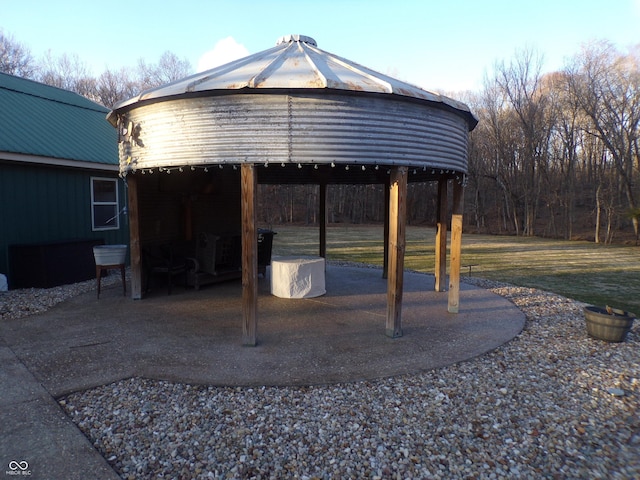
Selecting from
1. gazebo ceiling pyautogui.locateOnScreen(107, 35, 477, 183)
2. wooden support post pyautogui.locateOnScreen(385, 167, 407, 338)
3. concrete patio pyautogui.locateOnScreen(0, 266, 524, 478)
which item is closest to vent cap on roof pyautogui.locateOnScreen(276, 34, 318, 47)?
gazebo ceiling pyautogui.locateOnScreen(107, 35, 477, 183)

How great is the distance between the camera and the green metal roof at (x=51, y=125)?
8.34 meters

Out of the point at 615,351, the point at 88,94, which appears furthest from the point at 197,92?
the point at 88,94

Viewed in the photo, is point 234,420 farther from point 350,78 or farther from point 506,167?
point 506,167

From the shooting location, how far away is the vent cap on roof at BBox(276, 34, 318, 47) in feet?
21.4

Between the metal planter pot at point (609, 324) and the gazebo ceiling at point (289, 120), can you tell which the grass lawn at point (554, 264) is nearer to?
the metal planter pot at point (609, 324)

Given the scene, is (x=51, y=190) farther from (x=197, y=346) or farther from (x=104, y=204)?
(x=197, y=346)

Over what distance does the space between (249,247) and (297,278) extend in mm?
2763

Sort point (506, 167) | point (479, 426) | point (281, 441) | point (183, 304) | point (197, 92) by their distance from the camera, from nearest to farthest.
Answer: point (281, 441) < point (479, 426) < point (197, 92) < point (183, 304) < point (506, 167)

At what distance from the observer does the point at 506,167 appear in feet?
96.0

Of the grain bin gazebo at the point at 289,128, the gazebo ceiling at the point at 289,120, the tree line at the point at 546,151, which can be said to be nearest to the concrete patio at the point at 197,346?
the grain bin gazebo at the point at 289,128

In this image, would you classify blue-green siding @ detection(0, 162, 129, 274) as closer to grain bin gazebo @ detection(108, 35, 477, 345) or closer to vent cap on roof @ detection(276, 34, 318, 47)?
grain bin gazebo @ detection(108, 35, 477, 345)

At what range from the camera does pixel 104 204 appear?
33.1ft

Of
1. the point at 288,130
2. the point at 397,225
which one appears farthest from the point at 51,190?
the point at 397,225

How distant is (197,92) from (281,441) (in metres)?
3.66
